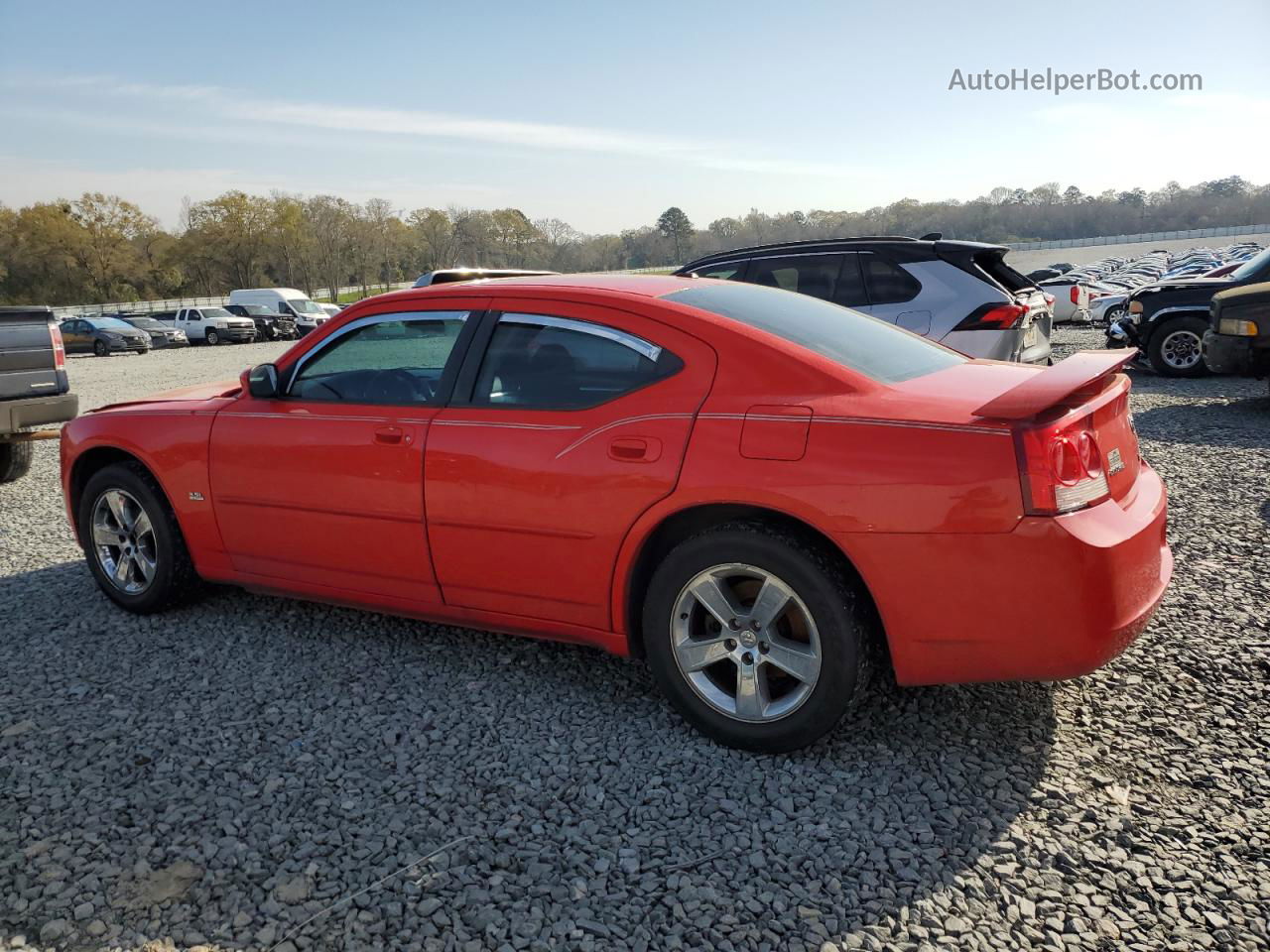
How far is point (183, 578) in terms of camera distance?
4508 millimetres

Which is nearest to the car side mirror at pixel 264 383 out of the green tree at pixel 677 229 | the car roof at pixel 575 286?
the car roof at pixel 575 286

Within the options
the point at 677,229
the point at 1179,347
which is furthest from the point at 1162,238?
the point at 1179,347

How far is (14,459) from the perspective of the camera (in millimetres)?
8383

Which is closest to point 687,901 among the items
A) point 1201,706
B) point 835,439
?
point 835,439

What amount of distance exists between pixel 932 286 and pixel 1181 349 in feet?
22.2

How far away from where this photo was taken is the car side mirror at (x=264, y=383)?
407cm

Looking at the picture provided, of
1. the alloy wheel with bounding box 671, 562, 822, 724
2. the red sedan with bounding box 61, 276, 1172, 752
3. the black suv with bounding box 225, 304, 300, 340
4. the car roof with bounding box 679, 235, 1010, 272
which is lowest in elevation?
the alloy wheel with bounding box 671, 562, 822, 724

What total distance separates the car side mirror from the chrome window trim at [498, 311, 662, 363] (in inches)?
46.6

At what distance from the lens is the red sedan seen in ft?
8.72

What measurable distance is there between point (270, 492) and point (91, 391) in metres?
17.4

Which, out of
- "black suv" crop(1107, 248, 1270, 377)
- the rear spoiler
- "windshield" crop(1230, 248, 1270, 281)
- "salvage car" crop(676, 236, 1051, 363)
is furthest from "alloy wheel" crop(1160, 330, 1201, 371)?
the rear spoiler

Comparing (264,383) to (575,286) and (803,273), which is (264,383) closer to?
(575,286)

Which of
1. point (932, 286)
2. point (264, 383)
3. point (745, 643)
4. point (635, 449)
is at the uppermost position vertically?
point (932, 286)

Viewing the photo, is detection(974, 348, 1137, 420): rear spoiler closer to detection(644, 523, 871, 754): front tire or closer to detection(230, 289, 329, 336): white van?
detection(644, 523, 871, 754): front tire
